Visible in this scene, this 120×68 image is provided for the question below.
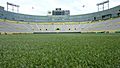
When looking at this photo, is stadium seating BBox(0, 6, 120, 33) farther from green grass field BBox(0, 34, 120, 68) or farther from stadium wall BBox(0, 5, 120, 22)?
green grass field BBox(0, 34, 120, 68)

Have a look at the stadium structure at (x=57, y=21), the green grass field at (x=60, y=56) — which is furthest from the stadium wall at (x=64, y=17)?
the green grass field at (x=60, y=56)

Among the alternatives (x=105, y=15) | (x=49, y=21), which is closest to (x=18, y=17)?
(x=49, y=21)

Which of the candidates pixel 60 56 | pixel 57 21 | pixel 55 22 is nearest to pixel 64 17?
pixel 57 21

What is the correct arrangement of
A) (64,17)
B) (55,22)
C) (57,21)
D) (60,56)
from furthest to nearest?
(64,17), (57,21), (55,22), (60,56)

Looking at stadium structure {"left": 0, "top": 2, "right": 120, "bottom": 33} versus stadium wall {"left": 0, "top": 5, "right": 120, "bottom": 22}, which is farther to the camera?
stadium structure {"left": 0, "top": 2, "right": 120, "bottom": 33}

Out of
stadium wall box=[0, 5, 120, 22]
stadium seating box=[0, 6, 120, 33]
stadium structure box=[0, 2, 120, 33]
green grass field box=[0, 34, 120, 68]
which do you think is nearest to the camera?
green grass field box=[0, 34, 120, 68]

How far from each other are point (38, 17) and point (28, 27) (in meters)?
11.9

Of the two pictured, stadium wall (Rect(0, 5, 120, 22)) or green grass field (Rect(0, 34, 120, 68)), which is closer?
green grass field (Rect(0, 34, 120, 68))

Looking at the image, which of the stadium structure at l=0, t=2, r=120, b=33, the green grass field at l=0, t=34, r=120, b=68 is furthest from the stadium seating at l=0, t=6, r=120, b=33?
the green grass field at l=0, t=34, r=120, b=68

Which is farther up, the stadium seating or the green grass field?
the stadium seating

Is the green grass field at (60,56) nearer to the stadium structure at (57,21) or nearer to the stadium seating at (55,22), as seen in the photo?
the stadium structure at (57,21)

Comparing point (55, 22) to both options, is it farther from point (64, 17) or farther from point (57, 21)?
point (64, 17)

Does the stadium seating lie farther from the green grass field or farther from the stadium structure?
the green grass field

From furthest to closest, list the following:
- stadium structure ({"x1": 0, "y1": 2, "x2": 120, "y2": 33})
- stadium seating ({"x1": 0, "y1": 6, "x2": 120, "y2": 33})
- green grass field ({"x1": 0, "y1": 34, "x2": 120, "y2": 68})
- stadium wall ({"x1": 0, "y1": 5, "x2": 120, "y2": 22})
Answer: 1. stadium seating ({"x1": 0, "y1": 6, "x2": 120, "y2": 33})
2. stadium structure ({"x1": 0, "y1": 2, "x2": 120, "y2": 33})
3. stadium wall ({"x1": 0, "y1": 5, "x2": 120, "y2": 22})
4. green grass field ({"x1": 0, "y1": 34, "x2": 120, "y2": 68})
